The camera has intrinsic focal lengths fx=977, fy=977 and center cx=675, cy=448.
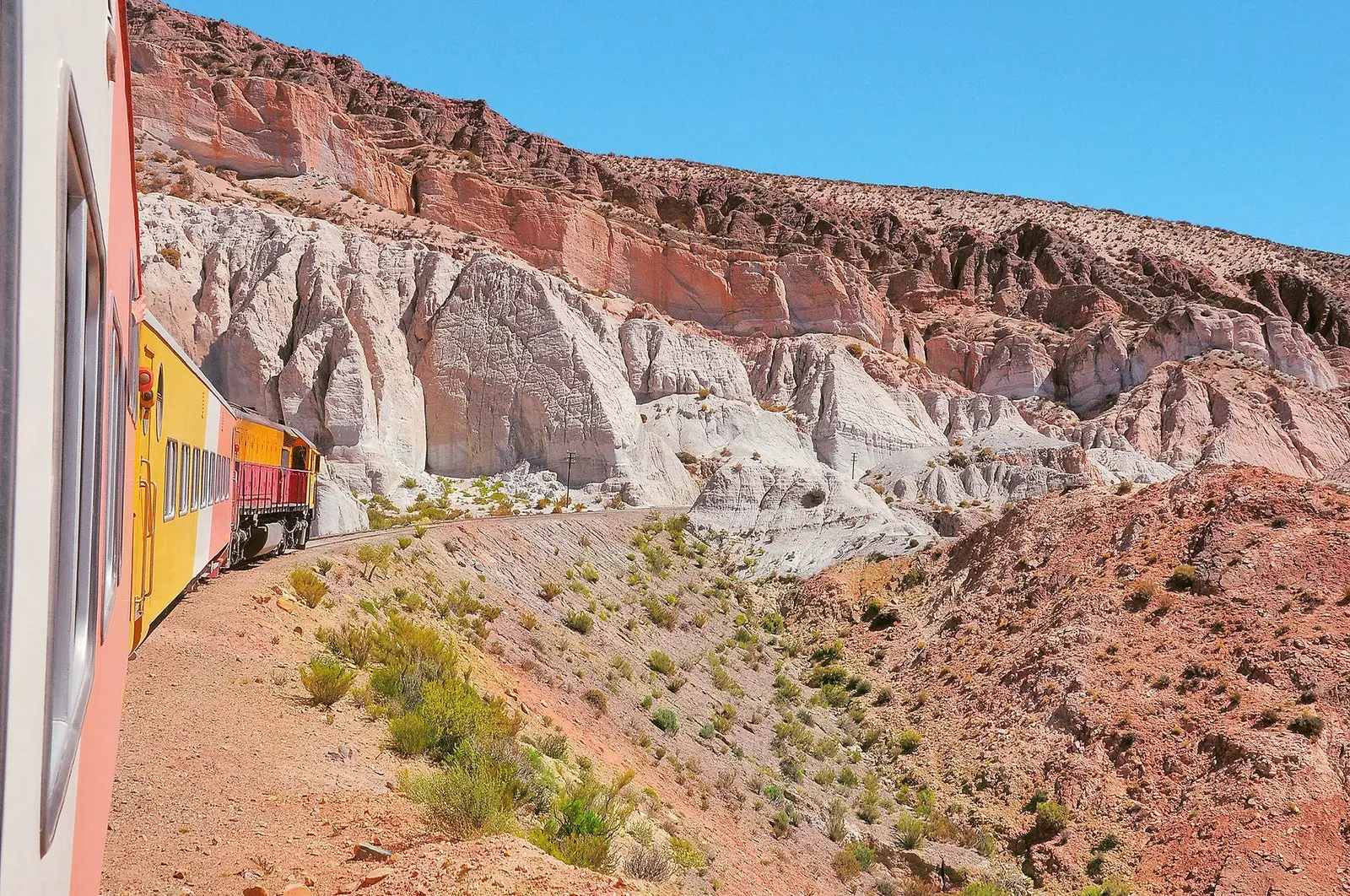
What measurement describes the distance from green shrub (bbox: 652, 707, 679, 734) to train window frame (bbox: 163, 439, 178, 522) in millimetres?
11858

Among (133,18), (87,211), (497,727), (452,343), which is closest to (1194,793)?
(497,727)

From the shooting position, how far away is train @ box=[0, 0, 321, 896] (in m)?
1.62

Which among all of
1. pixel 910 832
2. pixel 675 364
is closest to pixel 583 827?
pixel 910 832

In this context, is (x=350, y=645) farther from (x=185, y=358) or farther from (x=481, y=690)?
(x=185, y=358)

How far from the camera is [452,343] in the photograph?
1962 inches

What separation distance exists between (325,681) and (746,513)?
31438 mm

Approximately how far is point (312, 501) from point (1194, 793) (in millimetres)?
20649

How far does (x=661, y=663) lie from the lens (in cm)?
2336

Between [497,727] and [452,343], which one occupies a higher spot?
[452,343]

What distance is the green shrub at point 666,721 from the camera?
750 inches

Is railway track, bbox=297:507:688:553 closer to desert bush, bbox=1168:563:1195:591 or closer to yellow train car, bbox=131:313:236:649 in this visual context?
yellow train car, bbox=131:313:236:649

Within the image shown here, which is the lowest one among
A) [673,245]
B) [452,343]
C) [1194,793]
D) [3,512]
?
[1194,793]

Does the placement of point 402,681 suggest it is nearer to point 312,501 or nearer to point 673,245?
point 312,501

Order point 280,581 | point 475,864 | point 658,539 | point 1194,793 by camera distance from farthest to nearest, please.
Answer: point 658,539 → point 1194,793 → point 280,581 → point 475,864
